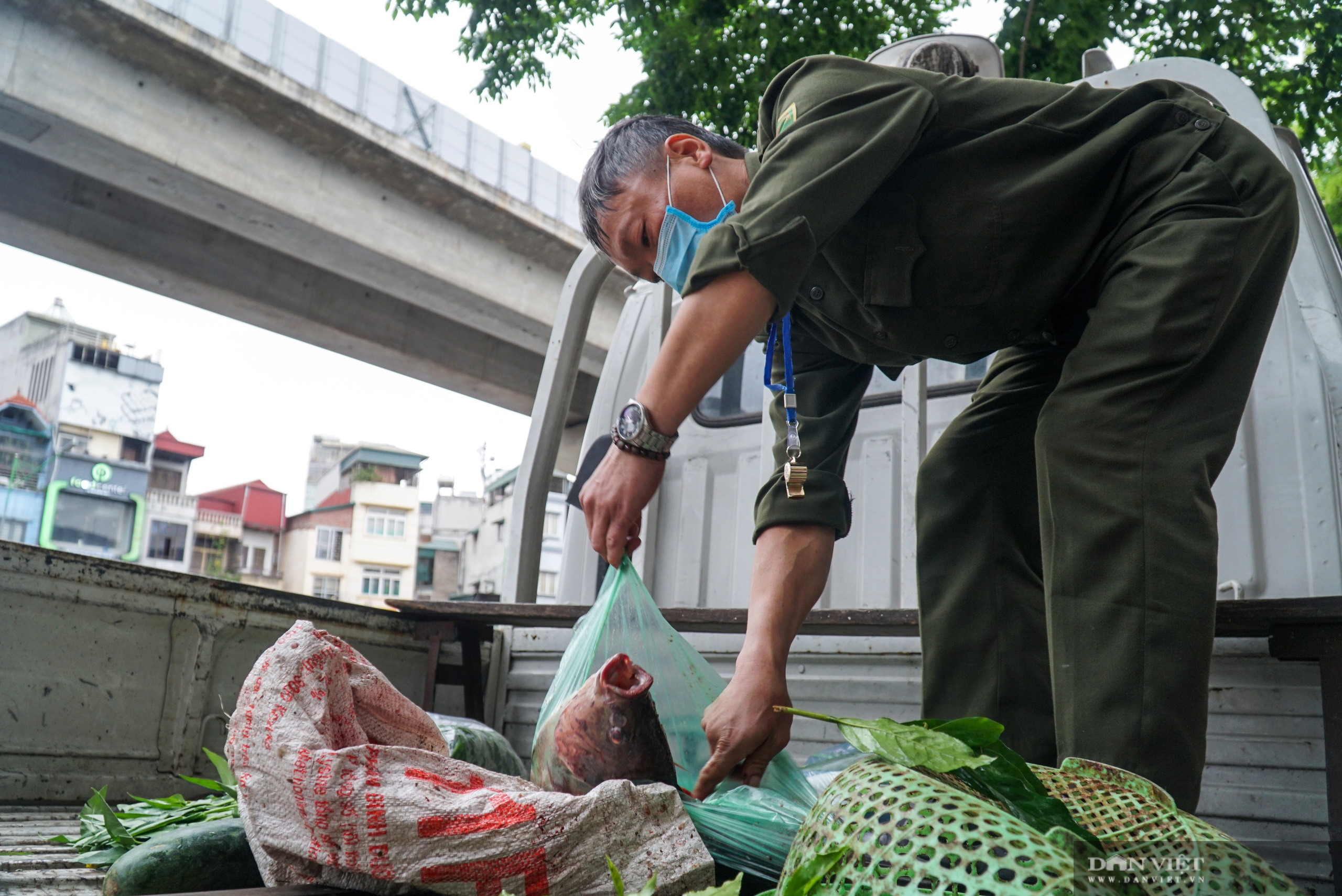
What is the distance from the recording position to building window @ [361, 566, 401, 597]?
4366cm

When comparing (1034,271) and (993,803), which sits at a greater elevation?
(1034,271)

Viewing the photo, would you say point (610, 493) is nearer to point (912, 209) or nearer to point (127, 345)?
point (912, 209)

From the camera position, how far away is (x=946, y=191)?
149cm

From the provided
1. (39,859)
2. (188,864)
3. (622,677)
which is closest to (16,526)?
(39,859)

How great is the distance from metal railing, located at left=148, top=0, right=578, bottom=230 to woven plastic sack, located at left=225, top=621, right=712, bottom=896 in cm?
669

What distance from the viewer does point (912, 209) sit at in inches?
58.9

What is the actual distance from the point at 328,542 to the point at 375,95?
37.8 metres

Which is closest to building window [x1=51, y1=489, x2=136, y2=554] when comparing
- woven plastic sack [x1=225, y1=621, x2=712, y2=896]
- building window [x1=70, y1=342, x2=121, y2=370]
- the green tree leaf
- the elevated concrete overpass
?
building window [x1=70, y1=342, x2=121, y2=370]

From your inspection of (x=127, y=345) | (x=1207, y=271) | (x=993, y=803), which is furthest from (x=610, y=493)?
(x=127, y=345)

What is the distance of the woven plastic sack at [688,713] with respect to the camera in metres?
1.37

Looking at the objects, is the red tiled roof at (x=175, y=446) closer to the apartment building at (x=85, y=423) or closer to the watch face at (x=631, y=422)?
the apartment building at (x=85, y=423)

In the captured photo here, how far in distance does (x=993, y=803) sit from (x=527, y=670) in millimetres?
2321

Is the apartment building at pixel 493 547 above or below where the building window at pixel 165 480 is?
below

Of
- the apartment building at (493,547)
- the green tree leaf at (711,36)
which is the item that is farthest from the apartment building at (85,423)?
the green tree leaf at (711,36)
